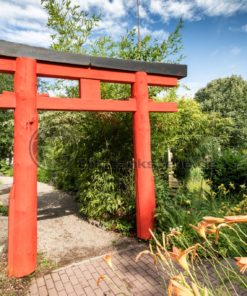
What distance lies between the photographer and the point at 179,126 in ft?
24.5

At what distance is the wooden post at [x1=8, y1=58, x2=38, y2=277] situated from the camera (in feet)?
10.8

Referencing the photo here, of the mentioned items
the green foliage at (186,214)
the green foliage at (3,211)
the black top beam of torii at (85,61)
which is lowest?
the green foliage at (3,211)

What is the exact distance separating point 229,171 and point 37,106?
5.47 m

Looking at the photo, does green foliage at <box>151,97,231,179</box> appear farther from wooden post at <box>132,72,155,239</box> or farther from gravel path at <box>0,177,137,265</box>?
gravel path at <box>0,177,137,265</box>

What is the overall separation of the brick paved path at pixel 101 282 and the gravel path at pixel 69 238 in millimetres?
367

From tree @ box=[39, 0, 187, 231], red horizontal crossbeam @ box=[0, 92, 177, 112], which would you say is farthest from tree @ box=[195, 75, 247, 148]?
red horizontal crossbeam @ box=[0, 92, 177, 112]

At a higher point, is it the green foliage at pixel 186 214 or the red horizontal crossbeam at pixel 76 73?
the red horizontal crossbeam at pixel 76 73

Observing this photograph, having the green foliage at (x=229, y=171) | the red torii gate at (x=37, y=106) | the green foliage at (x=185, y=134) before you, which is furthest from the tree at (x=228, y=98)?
the red torii gate at (x=37, y=106)

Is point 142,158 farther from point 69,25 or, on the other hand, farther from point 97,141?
point 69,25

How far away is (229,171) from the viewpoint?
6.76 m

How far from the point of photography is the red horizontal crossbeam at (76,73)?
3338mm

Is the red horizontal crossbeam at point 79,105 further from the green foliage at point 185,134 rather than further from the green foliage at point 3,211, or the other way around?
the green foliage at point 3,211

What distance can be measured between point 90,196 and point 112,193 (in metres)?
0.49

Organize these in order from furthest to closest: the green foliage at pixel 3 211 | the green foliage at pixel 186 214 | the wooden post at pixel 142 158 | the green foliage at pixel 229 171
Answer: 1. the green foliage at pixel 3 211
2. the green foliage at pixel 229 171
3. the wooden post at pixel 142 158
4. the green foliage at pixel 186 214
